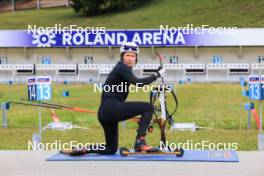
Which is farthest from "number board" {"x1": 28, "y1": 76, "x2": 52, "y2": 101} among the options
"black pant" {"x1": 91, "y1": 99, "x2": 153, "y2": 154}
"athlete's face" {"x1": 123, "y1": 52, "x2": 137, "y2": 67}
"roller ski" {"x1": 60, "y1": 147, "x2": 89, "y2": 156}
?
"athlete's face" {"x1": 123, "y1": 52, "x2": 137, "y2": 67}

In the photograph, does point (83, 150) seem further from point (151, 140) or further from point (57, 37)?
point (57, 37)

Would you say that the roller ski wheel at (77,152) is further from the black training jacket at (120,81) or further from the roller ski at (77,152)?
the black training jacket at (120,81)

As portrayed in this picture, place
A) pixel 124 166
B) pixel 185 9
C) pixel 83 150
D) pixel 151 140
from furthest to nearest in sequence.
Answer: pixel 185 9 < pixel 151 140 < pixel 83 150 < pixel 124 166

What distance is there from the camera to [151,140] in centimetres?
1484

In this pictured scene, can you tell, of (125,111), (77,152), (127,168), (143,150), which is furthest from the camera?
(77,152)

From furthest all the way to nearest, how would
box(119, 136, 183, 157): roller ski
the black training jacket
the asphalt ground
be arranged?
box(119, 136, 183, 157): roller ski, the black training jacket, the asphalt ground

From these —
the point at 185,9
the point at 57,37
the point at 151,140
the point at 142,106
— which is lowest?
the point at 151,140

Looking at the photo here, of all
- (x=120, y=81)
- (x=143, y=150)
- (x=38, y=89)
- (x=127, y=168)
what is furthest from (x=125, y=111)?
(x=38, y=89)

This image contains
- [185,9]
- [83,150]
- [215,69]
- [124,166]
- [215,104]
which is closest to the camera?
[124,166]

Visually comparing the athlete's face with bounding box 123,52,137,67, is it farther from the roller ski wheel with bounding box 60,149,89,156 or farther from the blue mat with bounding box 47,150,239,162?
the roller ski wheel with bounding box 60,149,89,156

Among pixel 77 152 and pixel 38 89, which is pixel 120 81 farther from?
pixel 38 89

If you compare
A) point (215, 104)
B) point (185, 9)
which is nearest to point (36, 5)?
point (185, 9)

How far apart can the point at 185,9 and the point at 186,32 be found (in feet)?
78.8

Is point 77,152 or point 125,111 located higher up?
point 125,111
